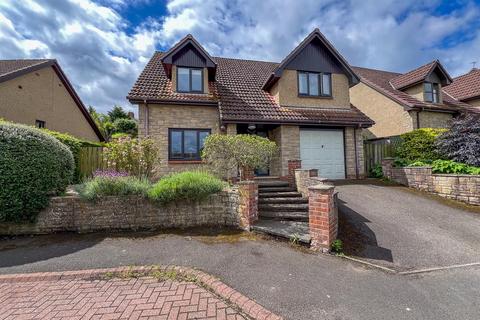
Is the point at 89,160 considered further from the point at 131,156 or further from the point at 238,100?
the point at 238,100

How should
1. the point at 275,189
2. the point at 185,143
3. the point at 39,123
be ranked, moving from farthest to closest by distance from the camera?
the point at 39,123
the point at 185,143
the point at 275,189

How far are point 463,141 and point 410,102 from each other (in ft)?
17.5

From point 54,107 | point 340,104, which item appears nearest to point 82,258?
point 340,104

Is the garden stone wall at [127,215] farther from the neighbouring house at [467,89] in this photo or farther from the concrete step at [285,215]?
the neighbouring house at [467,89]

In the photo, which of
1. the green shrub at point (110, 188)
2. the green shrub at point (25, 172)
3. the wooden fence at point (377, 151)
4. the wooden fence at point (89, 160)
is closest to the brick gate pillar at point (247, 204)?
the green shrub at point (110, 188)

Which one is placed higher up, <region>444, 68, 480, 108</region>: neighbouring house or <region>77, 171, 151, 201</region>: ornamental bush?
<region>444, 68, 480, 108</region>: neighbouring house

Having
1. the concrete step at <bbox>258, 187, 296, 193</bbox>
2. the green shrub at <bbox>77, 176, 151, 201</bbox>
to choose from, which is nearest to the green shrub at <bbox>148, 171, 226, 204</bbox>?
the green shrub at <bbox>77, 176, 151, 201</bbox>

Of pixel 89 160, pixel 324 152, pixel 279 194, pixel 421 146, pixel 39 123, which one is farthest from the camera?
pixel 39 123

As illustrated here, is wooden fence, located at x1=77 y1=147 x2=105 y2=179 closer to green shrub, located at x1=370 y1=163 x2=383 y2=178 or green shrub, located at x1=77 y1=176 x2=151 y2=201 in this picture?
green shrub, located at x1=77 y1=176 x2=151 y2=201

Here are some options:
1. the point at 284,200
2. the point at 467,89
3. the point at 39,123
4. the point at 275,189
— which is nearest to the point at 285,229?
the point at 284,200

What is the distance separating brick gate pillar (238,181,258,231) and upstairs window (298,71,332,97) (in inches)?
307

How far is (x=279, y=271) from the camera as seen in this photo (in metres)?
4.00

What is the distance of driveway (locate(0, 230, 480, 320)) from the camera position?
3.16 m

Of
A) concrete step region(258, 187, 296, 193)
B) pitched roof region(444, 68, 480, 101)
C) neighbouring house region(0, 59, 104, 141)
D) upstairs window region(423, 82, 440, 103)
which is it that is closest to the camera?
concrete step region(258, 187, 296, 193)
